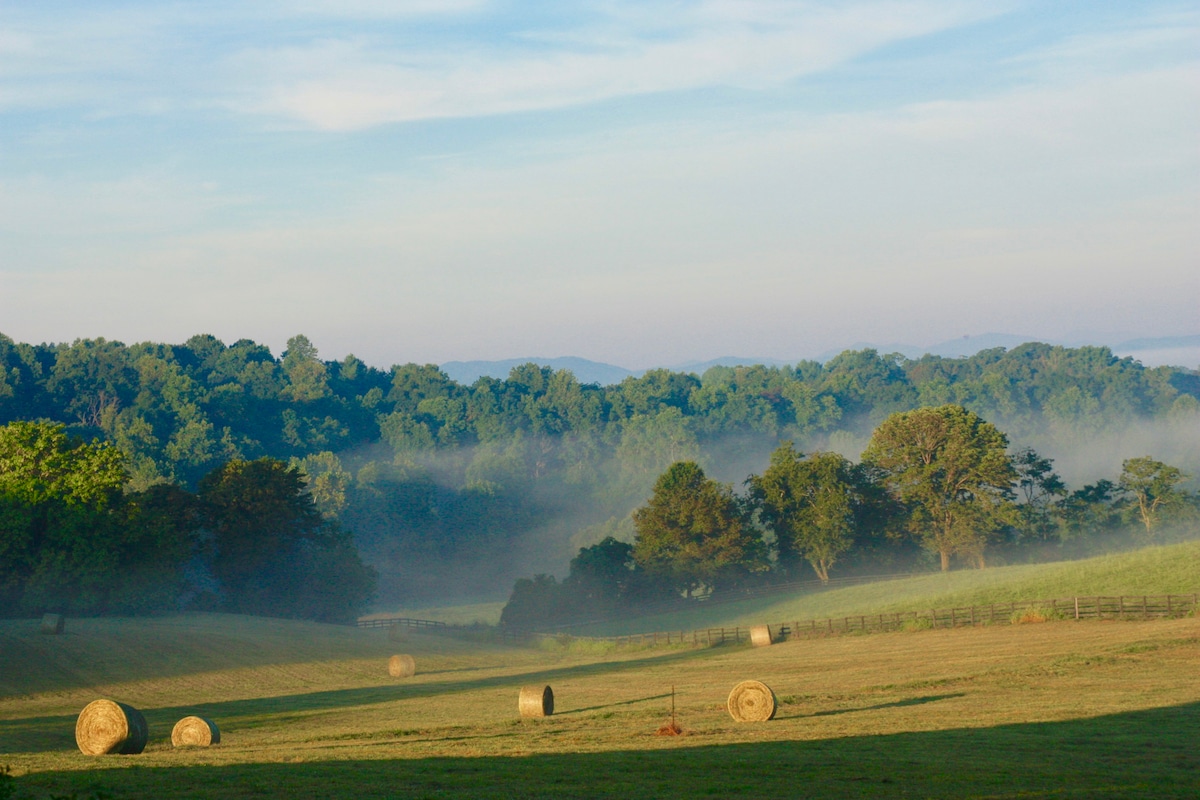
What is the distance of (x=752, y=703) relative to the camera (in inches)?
1077

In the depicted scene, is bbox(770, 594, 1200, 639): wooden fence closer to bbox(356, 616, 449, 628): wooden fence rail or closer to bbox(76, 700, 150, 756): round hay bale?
bbox(356, 616, 449, 628): wooden fence rail

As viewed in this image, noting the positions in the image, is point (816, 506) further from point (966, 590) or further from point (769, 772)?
point (769, 772)

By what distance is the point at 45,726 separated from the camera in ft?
103

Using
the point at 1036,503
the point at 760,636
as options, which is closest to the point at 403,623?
the point at 760,636

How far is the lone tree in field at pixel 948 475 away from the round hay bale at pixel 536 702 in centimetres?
6445

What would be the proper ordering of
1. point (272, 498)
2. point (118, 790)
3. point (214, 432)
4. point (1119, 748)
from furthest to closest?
point (214, 432) → point (272, 498) → point (1119, 748) → point (118, 790)

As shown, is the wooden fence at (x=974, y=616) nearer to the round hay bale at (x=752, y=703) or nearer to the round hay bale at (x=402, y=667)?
the round hay bale at (x=402, y=667)

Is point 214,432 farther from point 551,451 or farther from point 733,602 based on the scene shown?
point 733,602

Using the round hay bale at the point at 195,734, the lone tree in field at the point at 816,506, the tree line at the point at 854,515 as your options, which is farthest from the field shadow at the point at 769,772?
the lone tree in field at the point at 816,506

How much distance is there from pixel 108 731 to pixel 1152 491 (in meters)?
86.2

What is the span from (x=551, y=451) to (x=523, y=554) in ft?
150

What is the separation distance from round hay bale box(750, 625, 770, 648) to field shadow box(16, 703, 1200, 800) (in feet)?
108

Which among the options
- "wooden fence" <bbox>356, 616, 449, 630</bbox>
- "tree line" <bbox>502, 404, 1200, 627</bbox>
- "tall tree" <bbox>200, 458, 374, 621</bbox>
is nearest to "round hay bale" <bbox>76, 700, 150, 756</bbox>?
"wooden fence" <bbox>356, 616, 449, 630</bbox>

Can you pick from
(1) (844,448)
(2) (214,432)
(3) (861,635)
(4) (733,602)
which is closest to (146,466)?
(2) (214,432)
